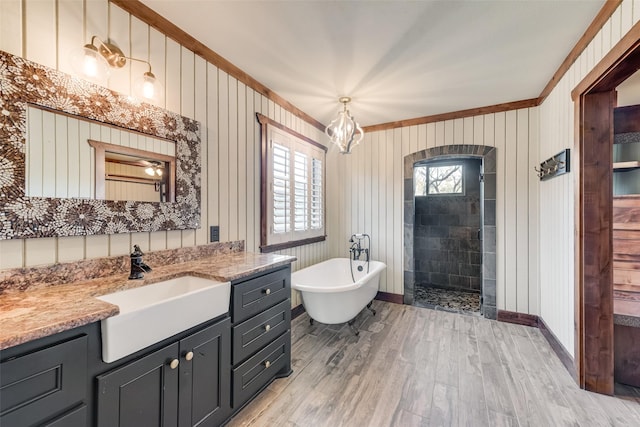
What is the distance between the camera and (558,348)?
229 cm

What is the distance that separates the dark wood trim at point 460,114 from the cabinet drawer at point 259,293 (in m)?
2.66

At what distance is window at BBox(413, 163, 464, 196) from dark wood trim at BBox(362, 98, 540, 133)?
1.01 meters

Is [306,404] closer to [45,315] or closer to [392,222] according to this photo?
[45,315]

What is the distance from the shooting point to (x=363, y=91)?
8.90ft

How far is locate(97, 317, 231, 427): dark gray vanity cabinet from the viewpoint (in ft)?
3.40

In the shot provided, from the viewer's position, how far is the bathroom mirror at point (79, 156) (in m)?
1.17

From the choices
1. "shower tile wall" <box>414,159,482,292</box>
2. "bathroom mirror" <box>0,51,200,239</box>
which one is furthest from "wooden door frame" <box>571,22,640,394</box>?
"bathroom mirror" <box>0,51,200,239</box>

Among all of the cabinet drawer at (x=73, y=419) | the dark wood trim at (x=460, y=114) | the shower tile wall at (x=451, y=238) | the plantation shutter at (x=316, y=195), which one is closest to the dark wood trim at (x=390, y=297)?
the shower tile wall at (x=451, y=238)

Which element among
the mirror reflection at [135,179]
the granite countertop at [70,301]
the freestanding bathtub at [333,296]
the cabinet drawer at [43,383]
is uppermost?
the mirror reflection at [135,179]

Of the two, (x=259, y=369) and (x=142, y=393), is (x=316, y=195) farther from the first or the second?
(x=142, y=393)

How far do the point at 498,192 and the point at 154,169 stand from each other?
3.51 m

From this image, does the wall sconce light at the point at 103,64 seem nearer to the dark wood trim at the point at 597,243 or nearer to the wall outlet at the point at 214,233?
the wall outlet at the point at 214,233

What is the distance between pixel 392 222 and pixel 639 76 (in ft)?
8.21

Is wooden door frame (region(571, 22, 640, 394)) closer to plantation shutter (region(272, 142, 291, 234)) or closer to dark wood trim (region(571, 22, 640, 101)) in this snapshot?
dark wood trim (region(571, 22, 640, 101))
